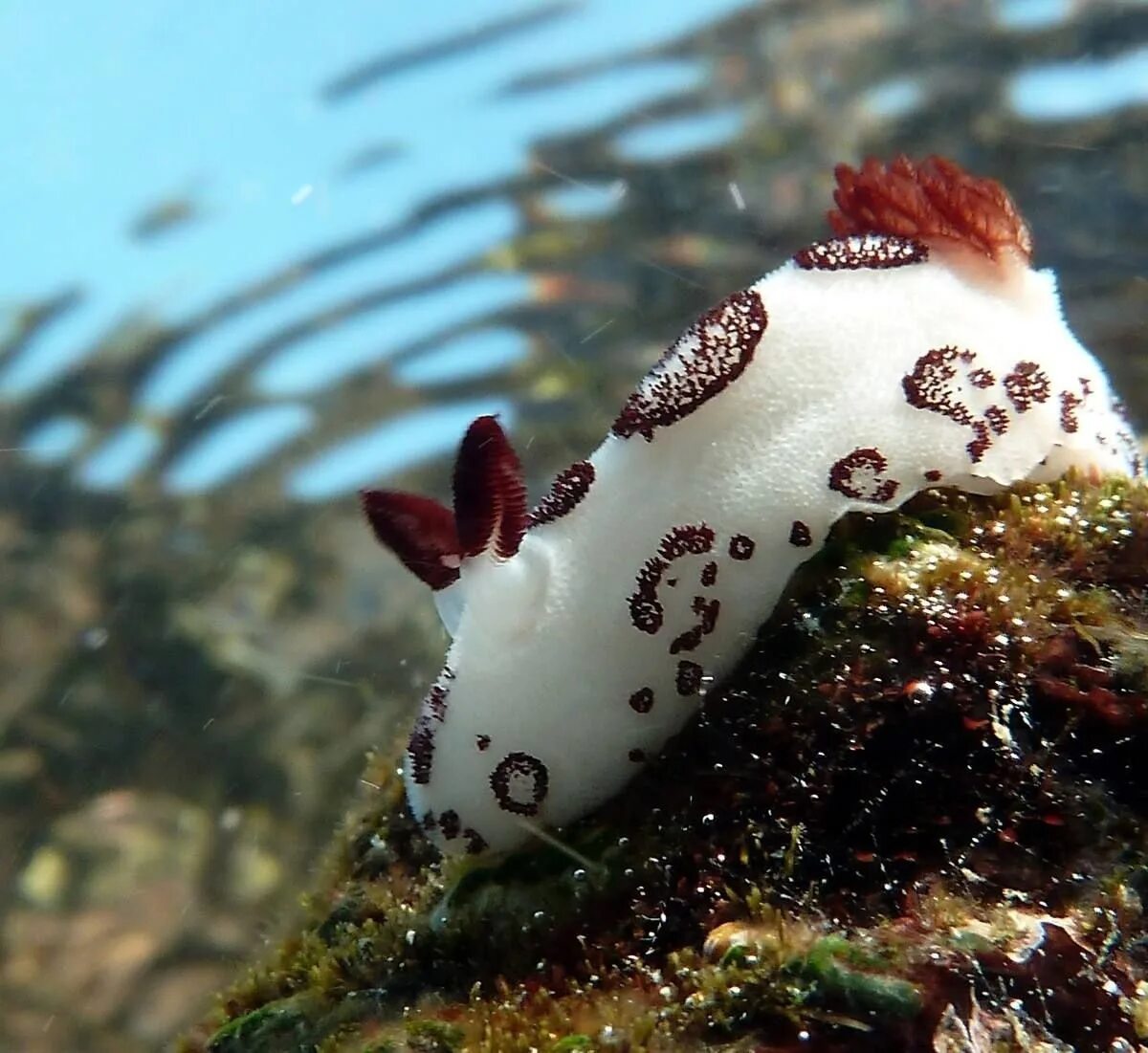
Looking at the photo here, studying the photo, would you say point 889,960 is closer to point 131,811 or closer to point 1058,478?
point 1058,478

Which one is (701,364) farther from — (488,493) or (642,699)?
(642,699)

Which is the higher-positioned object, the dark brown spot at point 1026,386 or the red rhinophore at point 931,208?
the red rhinophore at point 931,208

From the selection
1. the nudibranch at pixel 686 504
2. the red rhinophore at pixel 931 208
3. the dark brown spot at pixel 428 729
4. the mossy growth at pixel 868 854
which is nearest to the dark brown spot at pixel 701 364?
the nudibranch at pixel 686 504

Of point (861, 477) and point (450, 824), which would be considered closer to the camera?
point (861, 477)

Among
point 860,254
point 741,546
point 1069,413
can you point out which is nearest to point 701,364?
point 741,546

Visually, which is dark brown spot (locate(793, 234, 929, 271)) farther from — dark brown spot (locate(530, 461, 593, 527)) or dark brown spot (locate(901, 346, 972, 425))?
dark brown spot (locate(530, 461, 593, 527))

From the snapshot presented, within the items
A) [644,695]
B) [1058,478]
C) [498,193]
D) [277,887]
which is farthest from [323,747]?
[1058,478]

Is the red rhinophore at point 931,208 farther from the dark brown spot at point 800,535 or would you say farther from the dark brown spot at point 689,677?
the dark brown spot at point 689,677
